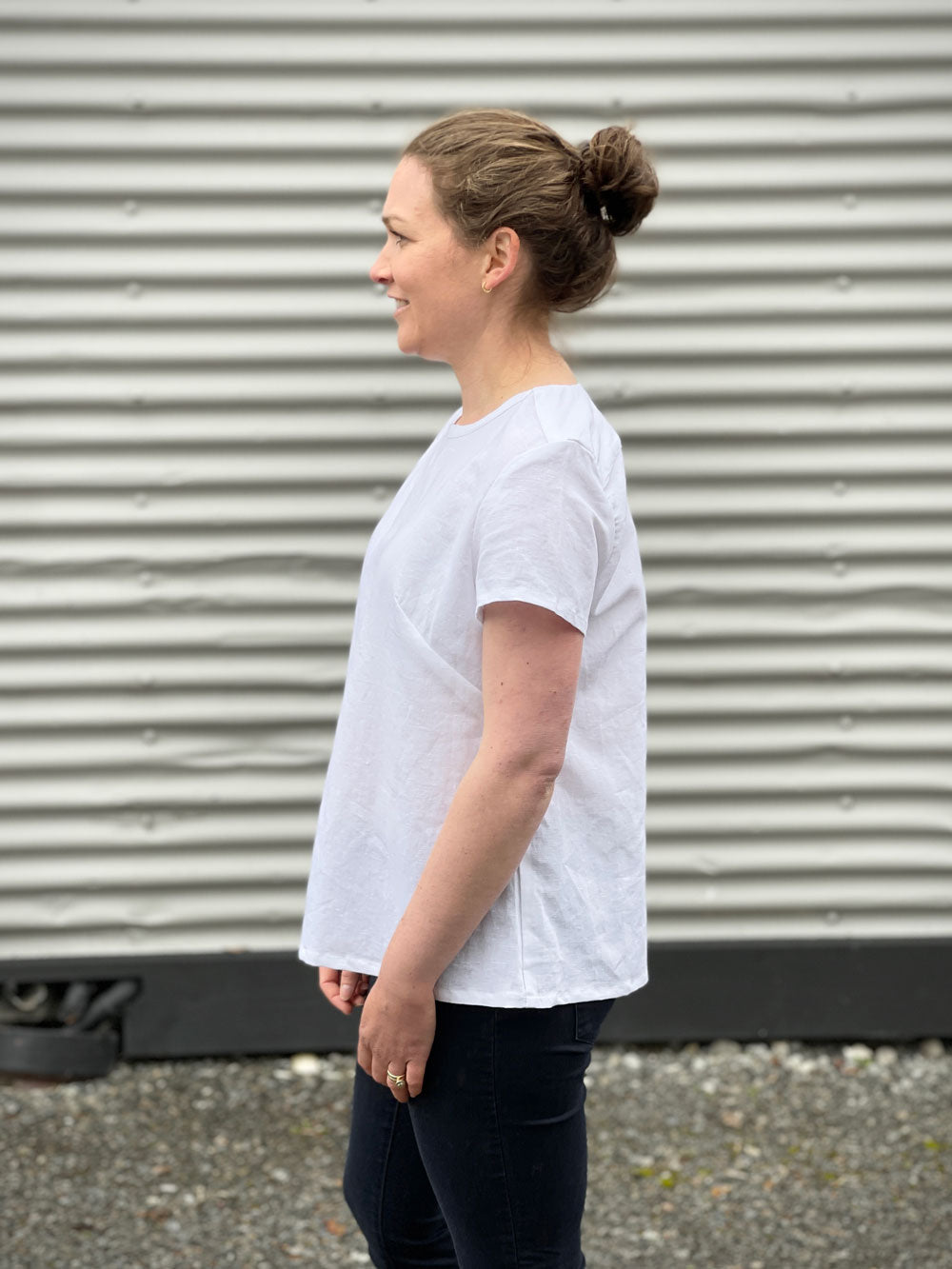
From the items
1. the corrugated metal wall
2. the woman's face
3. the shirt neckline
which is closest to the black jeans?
the shirt neckline

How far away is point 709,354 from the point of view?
3.61m

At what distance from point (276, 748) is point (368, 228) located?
4.65 feet

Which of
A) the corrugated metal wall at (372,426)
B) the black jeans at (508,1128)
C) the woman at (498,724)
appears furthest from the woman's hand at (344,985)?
the corrugated metal wall at (372,426)

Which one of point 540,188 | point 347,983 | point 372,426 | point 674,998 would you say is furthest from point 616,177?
point 674,998

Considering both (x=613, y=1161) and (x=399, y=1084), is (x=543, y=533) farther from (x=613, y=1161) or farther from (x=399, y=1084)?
(x=613, y=1161)

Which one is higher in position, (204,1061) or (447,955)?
(447,955)

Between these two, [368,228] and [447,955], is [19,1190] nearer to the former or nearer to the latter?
[447,955]

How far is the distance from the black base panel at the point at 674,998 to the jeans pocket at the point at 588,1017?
7.02ft

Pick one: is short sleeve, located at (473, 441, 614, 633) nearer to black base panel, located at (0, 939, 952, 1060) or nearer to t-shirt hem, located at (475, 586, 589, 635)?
t-shirt hem, located at (475, 586, 589, 635)

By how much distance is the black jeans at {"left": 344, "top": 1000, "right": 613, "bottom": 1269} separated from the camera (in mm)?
1605

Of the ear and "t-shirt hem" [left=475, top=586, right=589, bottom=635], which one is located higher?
the ear

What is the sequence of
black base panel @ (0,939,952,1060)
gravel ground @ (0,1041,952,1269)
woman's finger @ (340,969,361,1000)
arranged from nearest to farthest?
1. woman's finger @ (340,969,361,1000)
2. gravel ground @ (0,1041,952,1269)
3. black base panel @ (0,939,952,1060)

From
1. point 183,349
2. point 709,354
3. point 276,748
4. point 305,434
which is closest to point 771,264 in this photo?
point 709,354

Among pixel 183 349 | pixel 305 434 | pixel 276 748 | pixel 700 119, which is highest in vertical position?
pixel 700 119
